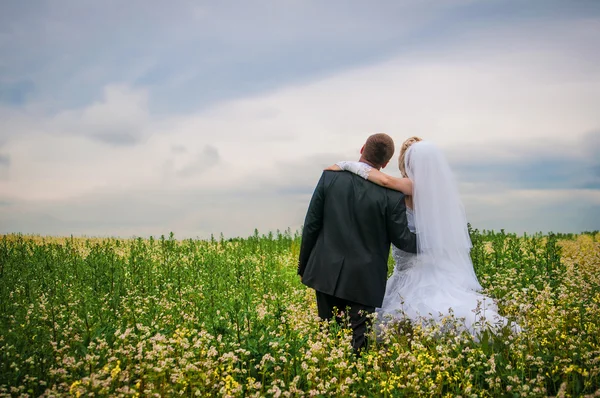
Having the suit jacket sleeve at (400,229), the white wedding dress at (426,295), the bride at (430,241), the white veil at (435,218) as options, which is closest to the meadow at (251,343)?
the white wedding dress at (426,295)

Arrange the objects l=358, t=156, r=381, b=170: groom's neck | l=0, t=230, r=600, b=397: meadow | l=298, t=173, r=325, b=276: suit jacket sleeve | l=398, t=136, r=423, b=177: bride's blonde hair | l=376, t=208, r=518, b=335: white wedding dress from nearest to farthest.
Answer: l=0, t=230, r=600, b=397: meadow → l=376, t=208, r=518, b=335: white wedding dress → l=358, t=156, r=381, b=170: groom's neck → l=298, t=173, r=325, b=276: suit jacket sleeve → l=398, t=136, r=423, b=177: bride's blonde hair

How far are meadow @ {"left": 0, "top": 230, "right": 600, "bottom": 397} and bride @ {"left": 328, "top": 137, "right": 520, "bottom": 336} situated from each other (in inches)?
18.6

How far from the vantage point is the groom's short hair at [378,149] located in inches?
256

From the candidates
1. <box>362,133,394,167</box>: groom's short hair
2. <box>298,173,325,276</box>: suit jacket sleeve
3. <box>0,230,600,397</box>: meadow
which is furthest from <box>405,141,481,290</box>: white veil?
<box>298,173,325,276</box>: suit jacket sleeve

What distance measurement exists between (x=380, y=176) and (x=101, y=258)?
8482 mm

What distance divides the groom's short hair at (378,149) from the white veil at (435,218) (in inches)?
23.4

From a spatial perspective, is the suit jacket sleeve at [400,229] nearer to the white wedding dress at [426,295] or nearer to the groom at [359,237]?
the groom at [359,237]

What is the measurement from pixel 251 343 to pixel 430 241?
3033 millimetres

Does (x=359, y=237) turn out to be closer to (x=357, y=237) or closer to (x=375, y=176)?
(x=357, y=237)

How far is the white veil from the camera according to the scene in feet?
22.7

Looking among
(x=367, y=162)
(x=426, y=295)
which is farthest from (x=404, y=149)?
(x=426, y=295)

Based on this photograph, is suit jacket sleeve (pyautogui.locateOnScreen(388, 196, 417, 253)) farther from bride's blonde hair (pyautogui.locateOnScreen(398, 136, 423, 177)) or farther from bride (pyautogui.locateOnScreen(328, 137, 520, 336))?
bride's blonde hair (pyautogui.locateOnScreen(398, 136, 423, 177))

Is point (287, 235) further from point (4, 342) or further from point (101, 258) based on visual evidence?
point (4, 342)

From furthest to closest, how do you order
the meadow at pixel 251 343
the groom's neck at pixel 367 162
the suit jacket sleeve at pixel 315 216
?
the suit jacket sleeve at pixel 315 216 < the groom's neck at pixel 367 162 < the meadow at pixel 251 343
